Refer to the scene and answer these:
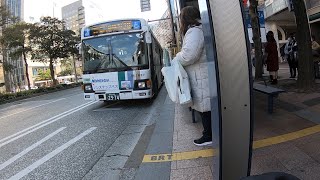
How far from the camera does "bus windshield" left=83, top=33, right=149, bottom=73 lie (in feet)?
38.6

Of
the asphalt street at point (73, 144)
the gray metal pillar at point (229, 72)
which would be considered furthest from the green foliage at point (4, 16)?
the gray metal pillar at point (229, 72)

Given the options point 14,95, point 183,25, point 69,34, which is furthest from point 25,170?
point 69,34

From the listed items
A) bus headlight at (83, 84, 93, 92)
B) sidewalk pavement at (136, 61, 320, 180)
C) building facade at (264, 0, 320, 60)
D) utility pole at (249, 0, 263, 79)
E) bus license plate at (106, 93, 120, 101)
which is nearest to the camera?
sidewalk pavement at (136, 61, 320, 180)

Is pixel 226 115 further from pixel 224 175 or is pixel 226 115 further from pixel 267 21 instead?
pixel 267 21

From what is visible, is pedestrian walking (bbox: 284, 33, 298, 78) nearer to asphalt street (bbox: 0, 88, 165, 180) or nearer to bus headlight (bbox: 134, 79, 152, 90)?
bus headlight (bbox: 134, 79, 152, 90)

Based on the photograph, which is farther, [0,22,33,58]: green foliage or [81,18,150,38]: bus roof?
[0,22,33,58]: green foliage

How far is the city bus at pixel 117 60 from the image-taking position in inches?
462

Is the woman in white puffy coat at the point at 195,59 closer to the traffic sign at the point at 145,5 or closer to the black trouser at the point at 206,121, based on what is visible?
the black trouser at the point at 206,121

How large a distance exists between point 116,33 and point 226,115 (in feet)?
32.4

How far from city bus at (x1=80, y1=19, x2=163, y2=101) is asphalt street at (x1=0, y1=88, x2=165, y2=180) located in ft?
2.55

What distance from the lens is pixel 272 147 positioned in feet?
15.9

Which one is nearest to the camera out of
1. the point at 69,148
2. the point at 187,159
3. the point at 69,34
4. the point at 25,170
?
the point at 187,159

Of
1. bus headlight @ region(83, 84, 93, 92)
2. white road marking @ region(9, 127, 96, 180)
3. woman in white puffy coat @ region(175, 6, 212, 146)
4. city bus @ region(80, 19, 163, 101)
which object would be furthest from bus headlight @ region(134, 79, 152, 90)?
woman in white puffy coat @ region(175, 6, 212, 146)

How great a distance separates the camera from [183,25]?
5.00 meters
